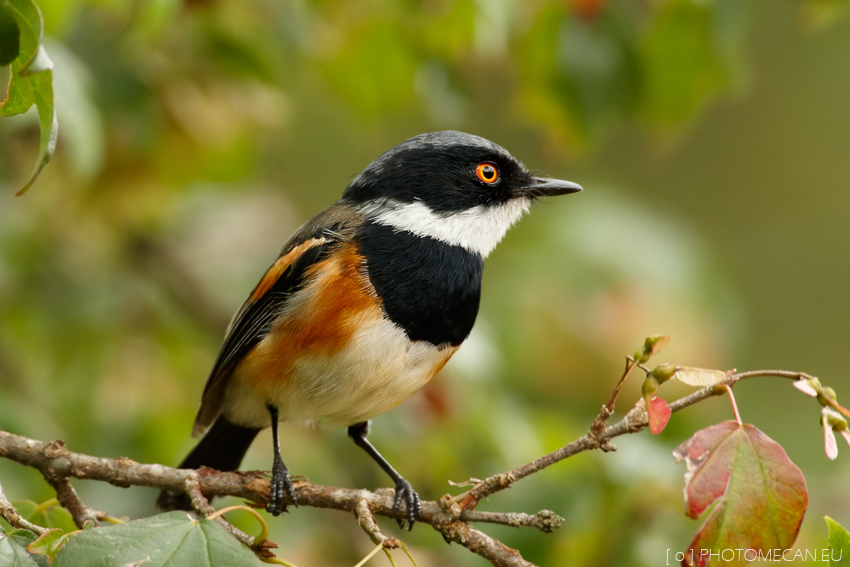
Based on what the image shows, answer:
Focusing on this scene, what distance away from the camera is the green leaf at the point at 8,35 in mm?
1614

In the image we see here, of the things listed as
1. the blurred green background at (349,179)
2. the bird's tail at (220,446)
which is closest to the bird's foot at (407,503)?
the blurred green background at (349,179)

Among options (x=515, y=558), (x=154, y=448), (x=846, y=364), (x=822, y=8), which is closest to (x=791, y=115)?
(x=846, y=364)

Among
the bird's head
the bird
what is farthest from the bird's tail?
the bird's head

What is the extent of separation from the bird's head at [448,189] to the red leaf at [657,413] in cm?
154

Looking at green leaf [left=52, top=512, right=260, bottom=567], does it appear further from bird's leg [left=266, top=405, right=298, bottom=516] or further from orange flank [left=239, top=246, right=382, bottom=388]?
orange flank [left=239, top=246, right=382, bottom=388]

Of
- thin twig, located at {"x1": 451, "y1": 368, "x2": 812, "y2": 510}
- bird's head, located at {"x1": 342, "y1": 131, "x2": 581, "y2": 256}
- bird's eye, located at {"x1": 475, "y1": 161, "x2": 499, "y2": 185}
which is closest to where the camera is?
thin twig, located at {"x1": 451, "y1": 368, "x2": 812, "y2": 510}

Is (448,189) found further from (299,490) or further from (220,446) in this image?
(220,446)

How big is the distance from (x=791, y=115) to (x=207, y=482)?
10.1 metres

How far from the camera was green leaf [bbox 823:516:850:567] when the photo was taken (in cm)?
193

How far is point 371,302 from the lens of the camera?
3078mm

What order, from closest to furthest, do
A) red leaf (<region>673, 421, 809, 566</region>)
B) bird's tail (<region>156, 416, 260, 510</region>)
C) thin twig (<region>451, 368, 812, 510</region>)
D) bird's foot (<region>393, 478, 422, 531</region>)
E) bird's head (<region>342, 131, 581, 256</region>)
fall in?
1. red leaf (<region>673, 421, 809, 566</region>)
2. thin twig (<region>451, 368, 812, 510</region>)
3. bird's foot (<region>393, 478, 422, 531</region>)
4. bird's head (<region>342, 131, 581, 256</region>)
5. bird's tail (<region>156, 416, 260, 510</region>)

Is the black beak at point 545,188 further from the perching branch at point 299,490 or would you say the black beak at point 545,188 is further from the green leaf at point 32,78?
the green leaf at point 32,78

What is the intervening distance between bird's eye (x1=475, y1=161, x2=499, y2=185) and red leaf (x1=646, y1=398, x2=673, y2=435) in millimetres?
1817

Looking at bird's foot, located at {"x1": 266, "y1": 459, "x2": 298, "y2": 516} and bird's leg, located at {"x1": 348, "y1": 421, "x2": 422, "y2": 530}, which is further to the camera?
bird's foot, located at {"x1": 266, "y1": 459, "x2": 298, "y2": 516}
